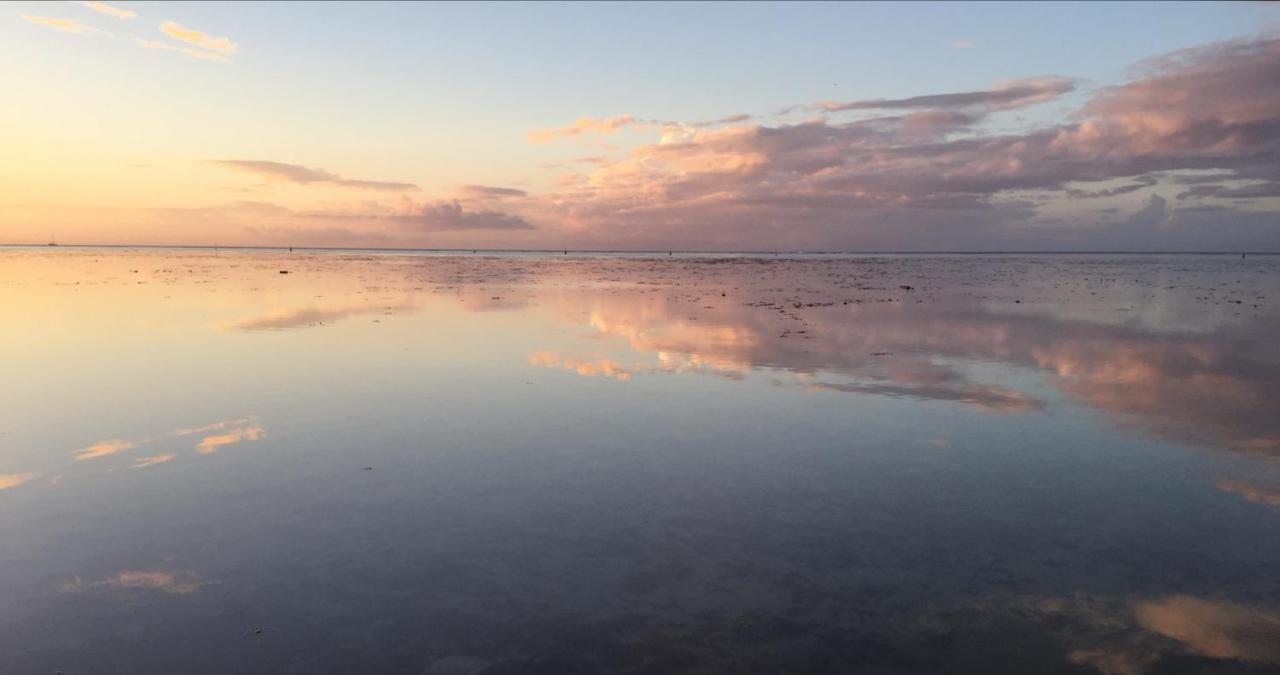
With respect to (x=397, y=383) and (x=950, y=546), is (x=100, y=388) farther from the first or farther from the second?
(x=950, y=546)

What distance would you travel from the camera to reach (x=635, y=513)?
782 centimetres

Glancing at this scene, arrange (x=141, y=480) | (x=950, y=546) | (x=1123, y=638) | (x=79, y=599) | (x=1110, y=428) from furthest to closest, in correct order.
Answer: (x=1110, y=428)
(x=141, y=480)
(x=950, y=546)
(x=79, y=599)
(x=1123, y=638)

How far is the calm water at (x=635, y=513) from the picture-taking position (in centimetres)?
531

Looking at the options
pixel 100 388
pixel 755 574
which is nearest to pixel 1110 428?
pixel 755 574

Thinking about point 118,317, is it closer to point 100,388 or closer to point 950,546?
point 100,388

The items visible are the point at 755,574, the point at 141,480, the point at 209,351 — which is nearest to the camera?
the point at 755,574

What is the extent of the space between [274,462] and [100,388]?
7.25m

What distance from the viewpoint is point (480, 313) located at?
29.4 m

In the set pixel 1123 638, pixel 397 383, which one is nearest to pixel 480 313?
pixel 397 383

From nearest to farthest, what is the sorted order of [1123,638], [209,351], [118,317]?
1. [1123,638]
2. [209,351]
3. [118,317]

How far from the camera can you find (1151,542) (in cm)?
704

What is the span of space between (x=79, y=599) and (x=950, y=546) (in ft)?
24.2

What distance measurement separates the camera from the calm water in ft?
17.4

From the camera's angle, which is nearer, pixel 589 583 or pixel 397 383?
pixel 589 583
